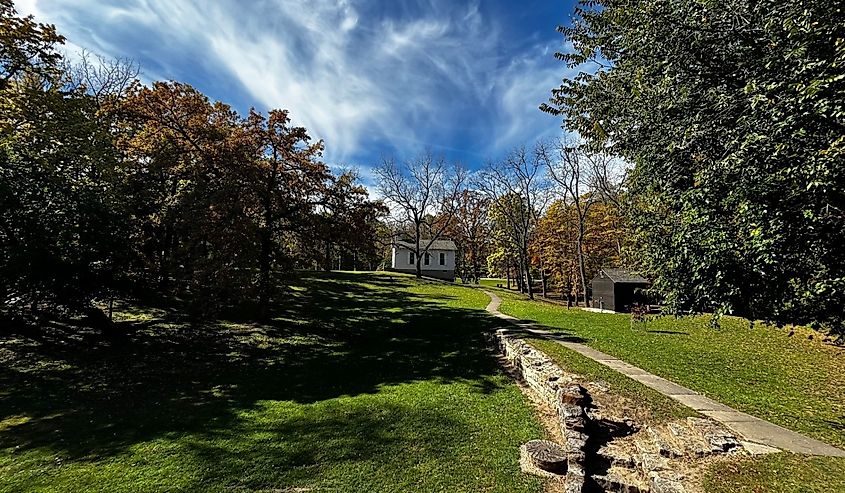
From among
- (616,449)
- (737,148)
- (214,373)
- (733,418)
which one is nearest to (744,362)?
(733,418)

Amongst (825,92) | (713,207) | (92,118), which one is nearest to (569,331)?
(713,207)

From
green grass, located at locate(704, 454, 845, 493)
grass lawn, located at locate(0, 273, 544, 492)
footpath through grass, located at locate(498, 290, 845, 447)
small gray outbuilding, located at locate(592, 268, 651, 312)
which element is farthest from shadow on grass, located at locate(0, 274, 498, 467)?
small gray outbuilding, located at locate(592, 268, 651, 312)

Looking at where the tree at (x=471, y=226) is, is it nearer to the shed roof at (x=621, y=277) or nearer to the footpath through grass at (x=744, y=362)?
the shed roof at (x=621, y=277)

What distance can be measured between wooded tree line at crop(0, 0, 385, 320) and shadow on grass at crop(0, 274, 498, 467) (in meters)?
1.52

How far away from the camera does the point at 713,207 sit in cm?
495

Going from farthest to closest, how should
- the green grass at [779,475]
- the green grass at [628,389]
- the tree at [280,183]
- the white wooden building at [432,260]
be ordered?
the white wooden building at [432,260], the tree at [280,183], the green grass at [628,389], the green grass at [779,475]

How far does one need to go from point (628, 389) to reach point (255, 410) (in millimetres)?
7003

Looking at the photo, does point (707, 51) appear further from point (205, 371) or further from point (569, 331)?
point (205, 371)

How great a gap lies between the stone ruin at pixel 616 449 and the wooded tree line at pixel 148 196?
981 centimetres

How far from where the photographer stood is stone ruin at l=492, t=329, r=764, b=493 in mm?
4828

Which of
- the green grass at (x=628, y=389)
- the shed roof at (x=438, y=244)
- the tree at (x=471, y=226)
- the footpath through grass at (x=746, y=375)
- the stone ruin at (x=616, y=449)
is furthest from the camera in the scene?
the shed roof at (x=438, y=244)

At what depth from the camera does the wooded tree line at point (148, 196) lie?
10.4 meters

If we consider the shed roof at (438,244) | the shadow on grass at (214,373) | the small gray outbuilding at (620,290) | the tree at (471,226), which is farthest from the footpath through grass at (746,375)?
the shed roof at (438,244)

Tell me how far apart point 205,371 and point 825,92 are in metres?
12.5
